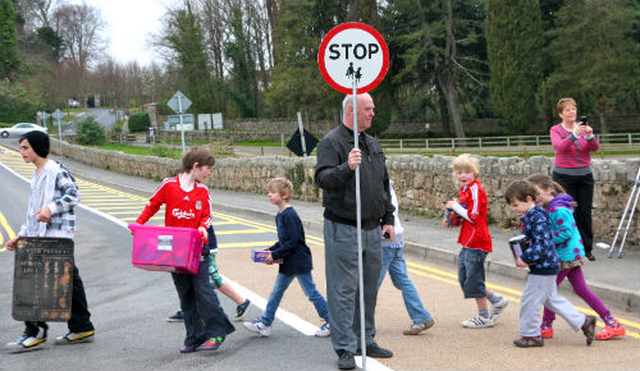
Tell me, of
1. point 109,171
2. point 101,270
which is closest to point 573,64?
point 109,171

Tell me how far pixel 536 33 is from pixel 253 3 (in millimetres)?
35026

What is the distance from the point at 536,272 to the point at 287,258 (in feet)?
6.98

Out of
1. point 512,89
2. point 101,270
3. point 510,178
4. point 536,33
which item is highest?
point 536,33

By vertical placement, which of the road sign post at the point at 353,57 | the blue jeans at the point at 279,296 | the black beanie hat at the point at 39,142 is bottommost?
the blue jeans at the point at 279,296

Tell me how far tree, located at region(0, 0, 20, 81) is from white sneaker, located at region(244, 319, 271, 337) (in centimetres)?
8511

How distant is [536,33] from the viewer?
142 ft

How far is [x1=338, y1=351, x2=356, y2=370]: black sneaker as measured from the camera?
5031 millimetres

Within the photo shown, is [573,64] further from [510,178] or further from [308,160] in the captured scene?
[510,178]

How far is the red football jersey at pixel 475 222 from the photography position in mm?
6137

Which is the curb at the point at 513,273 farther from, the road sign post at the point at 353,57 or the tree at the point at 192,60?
the tree at the point at 192,60

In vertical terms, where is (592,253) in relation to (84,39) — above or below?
below

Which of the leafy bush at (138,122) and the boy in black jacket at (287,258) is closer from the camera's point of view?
the boy in black jacket at (287,258)

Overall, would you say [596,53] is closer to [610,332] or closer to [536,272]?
[610,332]

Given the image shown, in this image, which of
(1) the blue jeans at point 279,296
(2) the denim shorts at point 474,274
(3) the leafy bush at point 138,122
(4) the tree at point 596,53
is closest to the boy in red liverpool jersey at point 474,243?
(2) the denim shorts at point 474,274
